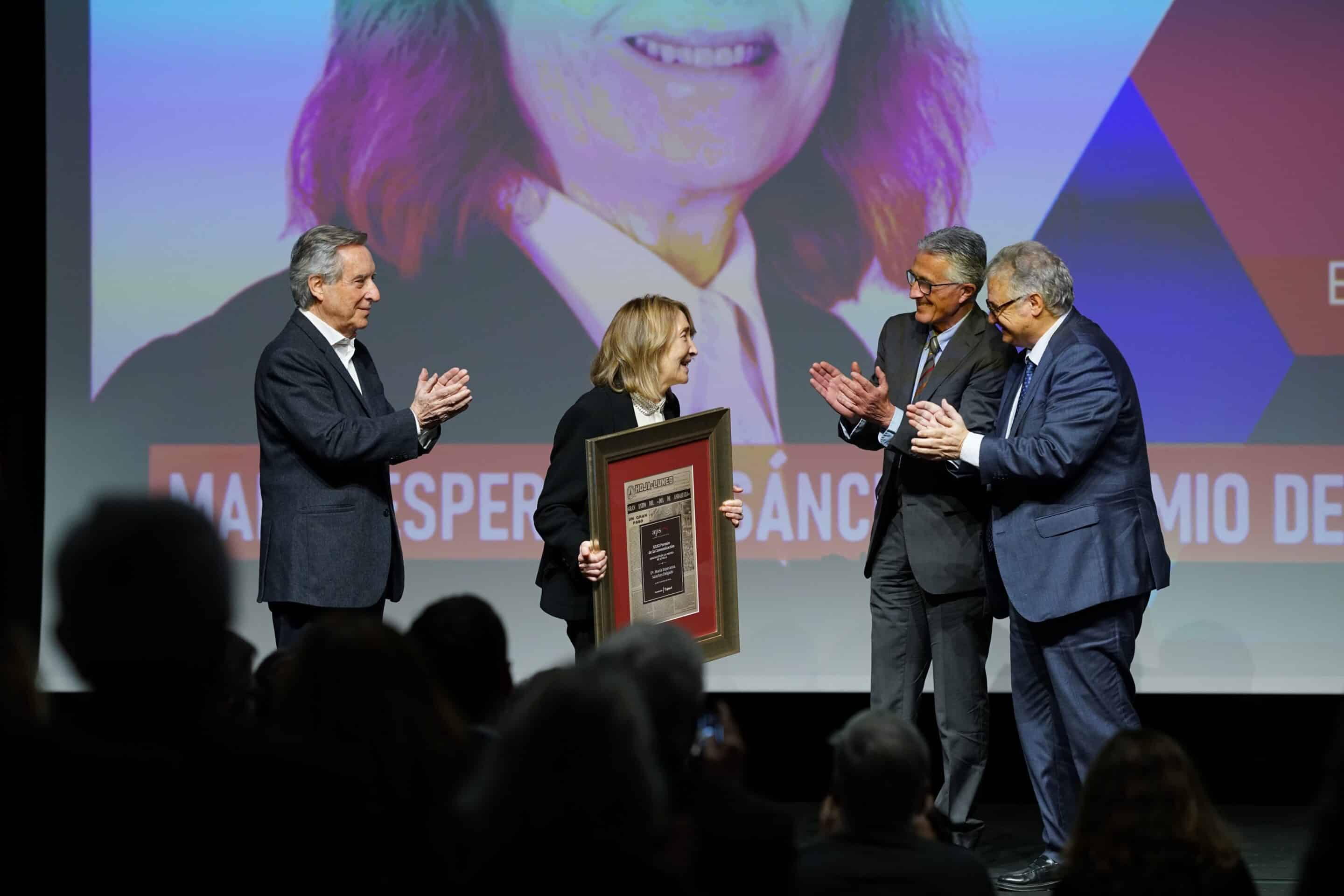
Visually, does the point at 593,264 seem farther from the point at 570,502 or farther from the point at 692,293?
the point at 570,502

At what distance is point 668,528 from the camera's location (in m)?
3.85

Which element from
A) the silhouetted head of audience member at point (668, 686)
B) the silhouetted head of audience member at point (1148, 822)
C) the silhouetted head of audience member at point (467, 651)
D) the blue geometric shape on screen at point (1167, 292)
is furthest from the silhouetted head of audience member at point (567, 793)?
the blue geometric shape on screen at point (1167, 292)

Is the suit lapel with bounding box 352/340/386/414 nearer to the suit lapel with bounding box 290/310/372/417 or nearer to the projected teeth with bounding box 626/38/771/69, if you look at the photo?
the suit lapel with bounding box 290/310/372/417

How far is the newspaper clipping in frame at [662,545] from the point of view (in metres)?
3.77

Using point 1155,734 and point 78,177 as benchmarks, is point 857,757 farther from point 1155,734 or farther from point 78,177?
point 78,177

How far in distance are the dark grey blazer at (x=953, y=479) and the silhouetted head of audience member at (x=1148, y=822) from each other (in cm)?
196

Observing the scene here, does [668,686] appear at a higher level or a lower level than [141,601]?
lower

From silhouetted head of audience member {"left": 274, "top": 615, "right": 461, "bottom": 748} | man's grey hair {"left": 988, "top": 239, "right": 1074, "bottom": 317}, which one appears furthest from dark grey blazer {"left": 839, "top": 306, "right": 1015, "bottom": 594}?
silhouetted head of audience member {"left": 274, "top": 615, "right": 461, "bottom": 748}

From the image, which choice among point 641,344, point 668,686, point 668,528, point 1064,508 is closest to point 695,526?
point 668,528

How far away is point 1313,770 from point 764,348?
7.96 feet

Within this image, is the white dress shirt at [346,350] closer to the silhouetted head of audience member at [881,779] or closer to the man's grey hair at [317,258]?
the man's grey hair at [317,258]

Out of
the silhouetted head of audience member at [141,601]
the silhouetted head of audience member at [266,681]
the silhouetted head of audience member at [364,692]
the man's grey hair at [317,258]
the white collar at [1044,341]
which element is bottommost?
the silhouetted head of audience member at [266,681]

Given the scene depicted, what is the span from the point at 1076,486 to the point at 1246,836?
153 cm

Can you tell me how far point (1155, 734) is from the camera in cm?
229
